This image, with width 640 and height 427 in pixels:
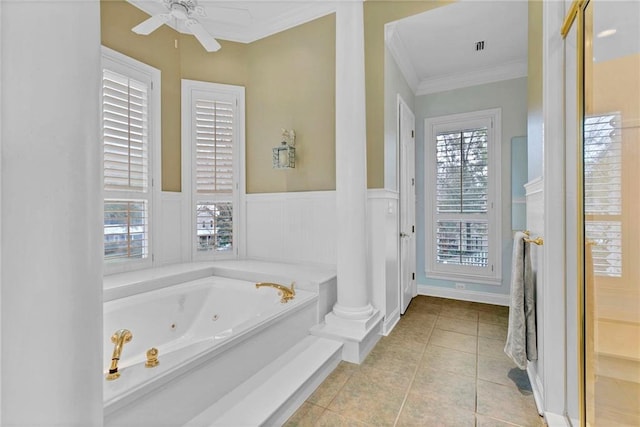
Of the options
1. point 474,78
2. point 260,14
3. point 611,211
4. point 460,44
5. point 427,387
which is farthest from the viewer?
point 474,78

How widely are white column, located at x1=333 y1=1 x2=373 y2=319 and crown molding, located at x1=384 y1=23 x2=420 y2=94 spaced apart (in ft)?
1.41

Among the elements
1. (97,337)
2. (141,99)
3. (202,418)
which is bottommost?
(202,418)

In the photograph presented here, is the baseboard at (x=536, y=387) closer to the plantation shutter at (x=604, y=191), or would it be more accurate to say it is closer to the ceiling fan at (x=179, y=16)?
the plantation shutter at (x=604, y=191)

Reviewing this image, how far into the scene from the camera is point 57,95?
50 centimetres

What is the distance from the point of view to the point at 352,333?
85.2 inches

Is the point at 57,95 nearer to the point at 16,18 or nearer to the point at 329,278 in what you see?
the point at 16,18

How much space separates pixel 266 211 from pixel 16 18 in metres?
2.87

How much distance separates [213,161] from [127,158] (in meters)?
0.84

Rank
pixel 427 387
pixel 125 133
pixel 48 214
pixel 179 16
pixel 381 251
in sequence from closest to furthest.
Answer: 1. pixel 48 214
2. pixel 427 387
3. pixel 179 16
4. pixel 381 251
5. pixel 125 133

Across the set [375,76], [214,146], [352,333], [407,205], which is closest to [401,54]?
[375,76]

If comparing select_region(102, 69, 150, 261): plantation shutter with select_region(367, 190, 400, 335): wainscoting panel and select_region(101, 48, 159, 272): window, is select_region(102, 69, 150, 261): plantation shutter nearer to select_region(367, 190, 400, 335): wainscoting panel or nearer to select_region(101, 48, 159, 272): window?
select_region(101, 48, 159, 272): window

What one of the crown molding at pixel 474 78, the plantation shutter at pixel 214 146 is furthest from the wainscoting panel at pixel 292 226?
the crown molding at pixel 474 78

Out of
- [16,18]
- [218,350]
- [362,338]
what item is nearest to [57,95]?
[16,18]

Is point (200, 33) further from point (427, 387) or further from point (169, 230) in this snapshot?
point (427, 387)
